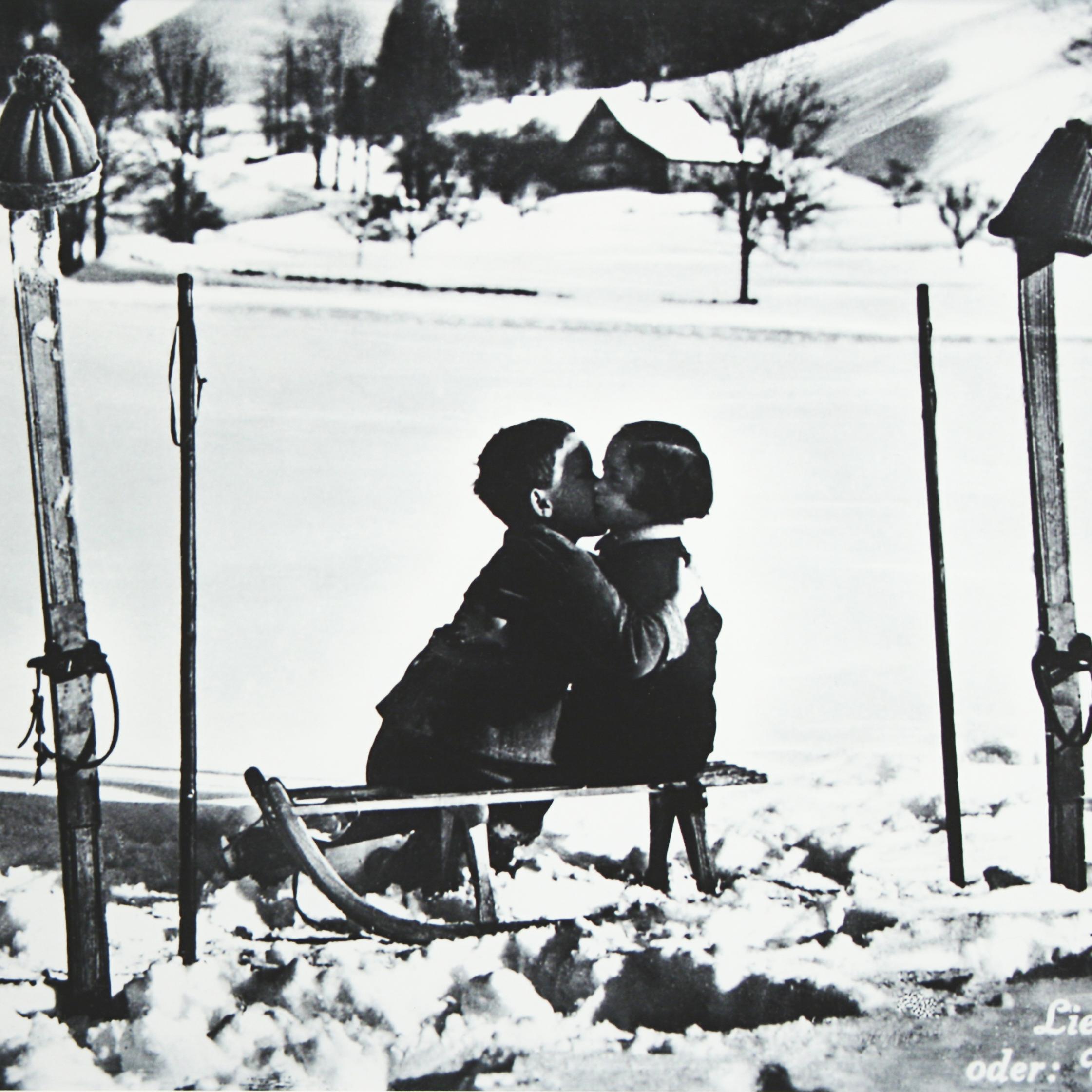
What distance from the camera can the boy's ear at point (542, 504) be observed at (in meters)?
1.90

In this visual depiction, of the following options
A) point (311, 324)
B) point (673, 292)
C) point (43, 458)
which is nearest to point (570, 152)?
point (673, 292)

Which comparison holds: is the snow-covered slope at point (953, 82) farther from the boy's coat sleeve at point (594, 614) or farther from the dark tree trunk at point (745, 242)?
the boy's coat sleeve at point (594, 614)

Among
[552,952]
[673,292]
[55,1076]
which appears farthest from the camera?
[673,292]

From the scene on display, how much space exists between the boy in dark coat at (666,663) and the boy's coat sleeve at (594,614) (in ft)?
0.07

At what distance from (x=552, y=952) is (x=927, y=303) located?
118cm

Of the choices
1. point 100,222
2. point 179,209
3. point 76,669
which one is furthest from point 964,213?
point 76,669

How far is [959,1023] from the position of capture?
1.79m

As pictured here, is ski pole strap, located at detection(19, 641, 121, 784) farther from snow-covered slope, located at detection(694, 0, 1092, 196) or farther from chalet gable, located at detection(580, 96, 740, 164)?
snow-covered slope, located at detection(694, 0, 1092, 196)

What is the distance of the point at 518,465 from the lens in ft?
6.35

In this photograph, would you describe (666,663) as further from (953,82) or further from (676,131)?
(953,82)

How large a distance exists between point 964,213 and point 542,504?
36.0 inches

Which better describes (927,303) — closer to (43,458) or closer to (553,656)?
(553,656)

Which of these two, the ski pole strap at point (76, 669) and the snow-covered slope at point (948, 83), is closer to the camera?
the ski pole strap at point (76, 669)

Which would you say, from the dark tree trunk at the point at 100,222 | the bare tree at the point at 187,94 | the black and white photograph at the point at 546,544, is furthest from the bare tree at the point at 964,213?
the dark tree trunk at the point at 100,222
